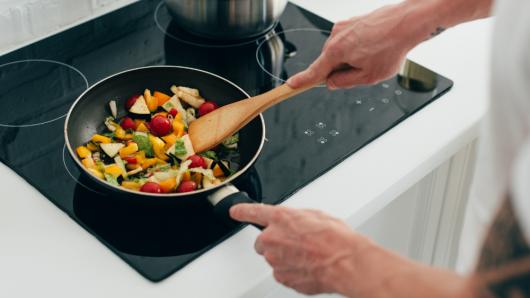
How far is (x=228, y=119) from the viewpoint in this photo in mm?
1054

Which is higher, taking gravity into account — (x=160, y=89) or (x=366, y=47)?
(x=366, y=47)

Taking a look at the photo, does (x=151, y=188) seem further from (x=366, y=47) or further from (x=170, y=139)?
(x=366, y=47)

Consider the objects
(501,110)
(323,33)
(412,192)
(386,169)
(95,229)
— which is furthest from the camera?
(323,33)

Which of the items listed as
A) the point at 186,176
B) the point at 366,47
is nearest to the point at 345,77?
the point at 366,47

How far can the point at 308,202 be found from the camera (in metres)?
1.02

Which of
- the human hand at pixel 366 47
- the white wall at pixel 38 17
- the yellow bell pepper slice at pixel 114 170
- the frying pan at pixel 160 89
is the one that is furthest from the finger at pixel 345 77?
the white wall at pixel 38 17

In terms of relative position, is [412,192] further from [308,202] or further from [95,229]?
[95,229]

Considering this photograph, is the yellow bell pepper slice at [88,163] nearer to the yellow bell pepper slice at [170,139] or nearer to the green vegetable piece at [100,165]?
the green vegetable piece at [100,165]

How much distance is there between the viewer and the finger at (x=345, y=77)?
114 cm

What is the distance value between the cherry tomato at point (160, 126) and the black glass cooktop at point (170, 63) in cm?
12

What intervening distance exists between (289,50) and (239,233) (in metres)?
0.47

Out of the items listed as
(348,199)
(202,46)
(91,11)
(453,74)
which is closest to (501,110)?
(348,199)

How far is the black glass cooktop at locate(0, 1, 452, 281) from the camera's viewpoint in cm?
97

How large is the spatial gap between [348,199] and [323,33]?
1.52ft
